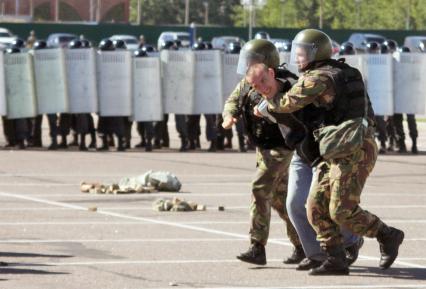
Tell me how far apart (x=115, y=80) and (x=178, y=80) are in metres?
1.17

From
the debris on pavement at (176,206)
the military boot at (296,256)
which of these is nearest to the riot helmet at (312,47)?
the military boot at (296,256)

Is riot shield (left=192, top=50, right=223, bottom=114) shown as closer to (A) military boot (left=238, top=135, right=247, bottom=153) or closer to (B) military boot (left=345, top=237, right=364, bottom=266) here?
(A) military boot (left=238, top=135, right=247, bottom=153)

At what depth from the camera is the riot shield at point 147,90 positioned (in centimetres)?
2494

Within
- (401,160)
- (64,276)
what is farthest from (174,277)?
(401,160)

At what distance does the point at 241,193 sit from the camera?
17344mm

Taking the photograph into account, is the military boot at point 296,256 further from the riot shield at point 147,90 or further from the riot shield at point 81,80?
the riot shield at point 147,90

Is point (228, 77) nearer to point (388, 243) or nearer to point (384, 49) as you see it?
point (384, 49)

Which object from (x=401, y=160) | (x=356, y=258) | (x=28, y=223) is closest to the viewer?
(x=356, y=258)

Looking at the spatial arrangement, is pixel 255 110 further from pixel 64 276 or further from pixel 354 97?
pixel 64 276

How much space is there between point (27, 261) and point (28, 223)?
2.87m

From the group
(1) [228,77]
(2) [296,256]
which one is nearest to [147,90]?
(1) [228,77]

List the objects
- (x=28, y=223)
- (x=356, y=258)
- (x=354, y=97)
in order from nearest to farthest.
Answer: (x=354, y=97)
(x=356, y=258)
(x=28, y=223)

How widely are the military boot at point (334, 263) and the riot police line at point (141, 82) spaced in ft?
48.1

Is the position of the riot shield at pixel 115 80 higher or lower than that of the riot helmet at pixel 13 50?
lower
